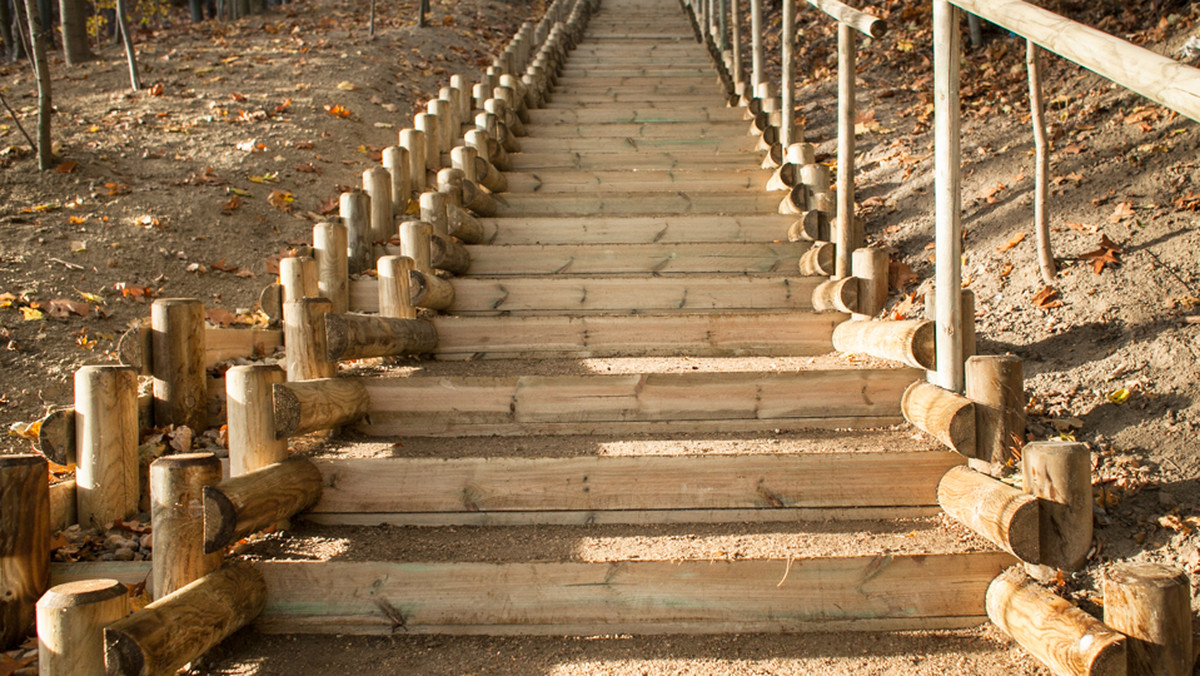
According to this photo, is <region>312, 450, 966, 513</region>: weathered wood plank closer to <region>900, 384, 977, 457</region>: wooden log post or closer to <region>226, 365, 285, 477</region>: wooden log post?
<region>900, 384, 977, 457</region>: wooden log post

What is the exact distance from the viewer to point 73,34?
12.3 meters

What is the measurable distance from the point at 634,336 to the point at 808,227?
161 cm

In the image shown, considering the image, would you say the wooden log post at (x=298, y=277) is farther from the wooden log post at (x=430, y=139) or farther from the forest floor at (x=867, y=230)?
the wooden log post at (x=430, y=139)

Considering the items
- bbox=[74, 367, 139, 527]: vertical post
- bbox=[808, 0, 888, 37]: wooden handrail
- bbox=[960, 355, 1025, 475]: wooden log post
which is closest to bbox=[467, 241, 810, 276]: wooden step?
bbox=[808, 0, 888, 37]: wooden handrail

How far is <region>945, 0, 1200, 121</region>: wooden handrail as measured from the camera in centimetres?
206

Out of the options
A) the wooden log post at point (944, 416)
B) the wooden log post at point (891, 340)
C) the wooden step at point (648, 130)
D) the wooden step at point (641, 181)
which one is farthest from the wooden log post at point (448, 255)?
the wooden step at point (648, 130)

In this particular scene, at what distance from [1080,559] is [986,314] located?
207 centimetres

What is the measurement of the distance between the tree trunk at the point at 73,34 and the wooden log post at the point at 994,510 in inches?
506

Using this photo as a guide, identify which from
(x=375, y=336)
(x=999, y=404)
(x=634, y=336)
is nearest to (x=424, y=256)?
(x=375, y=336)

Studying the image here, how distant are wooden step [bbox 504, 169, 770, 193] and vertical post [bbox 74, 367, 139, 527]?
3.65m

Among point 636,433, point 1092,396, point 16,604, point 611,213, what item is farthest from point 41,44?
point 1092,396

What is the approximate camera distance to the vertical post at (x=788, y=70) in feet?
22.4

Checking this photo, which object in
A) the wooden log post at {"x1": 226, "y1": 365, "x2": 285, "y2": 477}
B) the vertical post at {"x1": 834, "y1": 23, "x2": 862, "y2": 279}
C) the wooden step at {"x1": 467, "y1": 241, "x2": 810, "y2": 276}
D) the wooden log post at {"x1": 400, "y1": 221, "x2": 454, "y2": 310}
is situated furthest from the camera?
the wooden step at {"x1": 467, "y1": 241, "x2": 810, "y2": 276}

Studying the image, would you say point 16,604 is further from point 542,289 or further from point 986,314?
point 986,314
